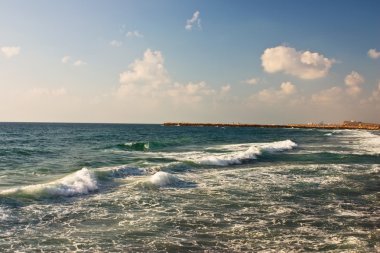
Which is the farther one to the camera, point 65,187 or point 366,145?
point 366,145

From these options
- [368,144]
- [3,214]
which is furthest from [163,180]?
[368,144]

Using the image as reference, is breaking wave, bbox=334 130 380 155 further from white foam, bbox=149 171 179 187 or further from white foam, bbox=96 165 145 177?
white foam, bbox=149 171 179 187

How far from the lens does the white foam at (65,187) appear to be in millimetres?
14742

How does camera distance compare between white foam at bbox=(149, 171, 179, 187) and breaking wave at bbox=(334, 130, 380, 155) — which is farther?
breaking wave at bbox=(334, 130, 380, 155)

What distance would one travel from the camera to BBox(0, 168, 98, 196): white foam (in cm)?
1474

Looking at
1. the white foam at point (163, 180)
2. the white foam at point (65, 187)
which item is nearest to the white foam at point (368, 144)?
the white foam at point (163, 180)

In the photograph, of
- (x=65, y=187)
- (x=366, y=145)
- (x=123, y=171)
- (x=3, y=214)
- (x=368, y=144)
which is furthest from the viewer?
(x=368, y=144)

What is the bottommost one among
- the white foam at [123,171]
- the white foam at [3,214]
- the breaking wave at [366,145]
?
the white foam at [3,214]

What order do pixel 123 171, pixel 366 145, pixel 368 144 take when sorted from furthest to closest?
pixel 368 144
pixel 366 145
pixel 123 171

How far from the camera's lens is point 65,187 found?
51.3 feet

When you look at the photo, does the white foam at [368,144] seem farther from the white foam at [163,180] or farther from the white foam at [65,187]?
the white foam at [65,187]

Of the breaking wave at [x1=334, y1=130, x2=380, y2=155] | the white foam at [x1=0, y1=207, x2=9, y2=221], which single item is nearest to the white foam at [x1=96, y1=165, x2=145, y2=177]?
the white foam at [x1=0, y1=207, x2=9, y2=221]

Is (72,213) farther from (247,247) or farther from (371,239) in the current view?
(371,239)

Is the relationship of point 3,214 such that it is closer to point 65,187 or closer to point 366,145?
point 65,187
